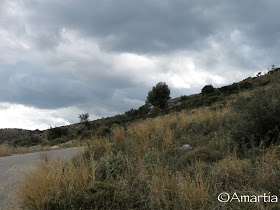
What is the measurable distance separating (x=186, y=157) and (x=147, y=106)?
36150 mm

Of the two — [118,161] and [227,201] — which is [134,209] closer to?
[227,201]

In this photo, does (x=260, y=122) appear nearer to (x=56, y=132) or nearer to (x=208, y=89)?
(x=56, y=132)

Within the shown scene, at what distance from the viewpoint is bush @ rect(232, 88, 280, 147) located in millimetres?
4617

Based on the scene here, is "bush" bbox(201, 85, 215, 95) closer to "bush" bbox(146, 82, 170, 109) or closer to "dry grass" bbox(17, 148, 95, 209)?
"bush" bbox(146, 82, 170, 109)

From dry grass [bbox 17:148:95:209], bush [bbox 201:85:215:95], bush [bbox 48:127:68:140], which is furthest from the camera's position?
bush [bbox 201:85:215:95]

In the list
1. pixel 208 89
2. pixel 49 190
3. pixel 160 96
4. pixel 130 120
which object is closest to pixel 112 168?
pixel 49 190

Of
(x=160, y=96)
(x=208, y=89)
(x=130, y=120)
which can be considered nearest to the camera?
(x=130, y=120)

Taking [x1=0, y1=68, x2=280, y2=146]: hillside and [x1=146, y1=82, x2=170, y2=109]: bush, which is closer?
[x1=0, y1=68, x2=280, y2=146]: hillside

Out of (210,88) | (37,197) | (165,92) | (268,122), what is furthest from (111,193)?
(165,92)

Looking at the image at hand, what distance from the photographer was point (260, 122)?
4.79 metres

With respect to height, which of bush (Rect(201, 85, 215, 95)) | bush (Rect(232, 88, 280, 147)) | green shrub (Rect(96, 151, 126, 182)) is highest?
bush (Rect(201, 85, 215, 95))

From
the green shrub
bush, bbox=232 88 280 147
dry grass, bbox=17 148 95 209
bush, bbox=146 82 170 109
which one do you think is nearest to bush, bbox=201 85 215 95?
bush, bbox=146 82 170 109

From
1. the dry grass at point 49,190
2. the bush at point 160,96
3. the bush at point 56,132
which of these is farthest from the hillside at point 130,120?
the dry grass at point 49,190

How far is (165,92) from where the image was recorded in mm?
40812
